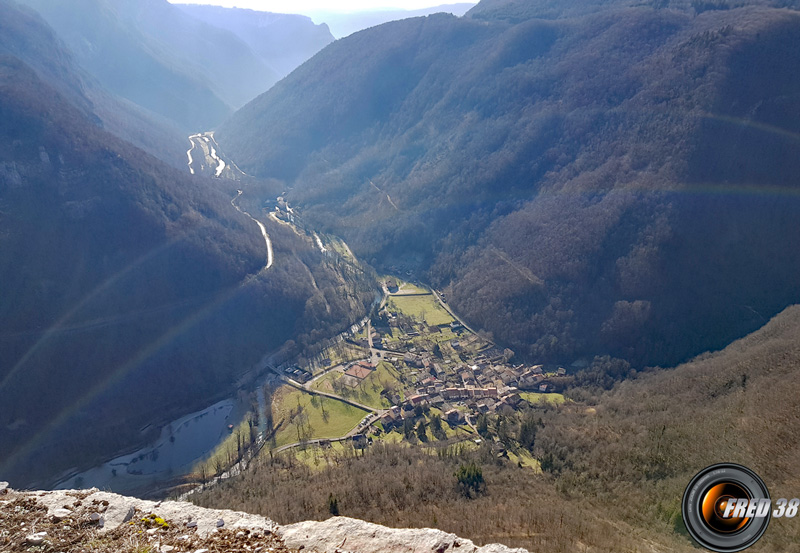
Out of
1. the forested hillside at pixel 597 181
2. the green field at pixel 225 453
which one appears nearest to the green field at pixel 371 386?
the green field at pixel 225 453

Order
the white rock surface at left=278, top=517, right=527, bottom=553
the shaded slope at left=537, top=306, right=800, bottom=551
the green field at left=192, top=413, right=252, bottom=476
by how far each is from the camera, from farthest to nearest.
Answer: the green field at left=192, top=413, right=252, bottom=476 < the shaded slope at left=537, top=306, right=800, bottom=551 < the white rock surface at left=278, top=517, right=527, bottom=553

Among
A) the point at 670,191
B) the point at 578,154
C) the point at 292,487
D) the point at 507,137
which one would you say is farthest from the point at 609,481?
the point at 507,137

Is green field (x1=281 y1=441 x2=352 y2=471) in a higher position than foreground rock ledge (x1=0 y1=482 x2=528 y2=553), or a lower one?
lower

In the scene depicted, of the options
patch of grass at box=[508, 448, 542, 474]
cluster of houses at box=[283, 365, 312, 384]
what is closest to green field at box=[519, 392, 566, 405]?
patch of grass at box=[508, 448, 542, 474]

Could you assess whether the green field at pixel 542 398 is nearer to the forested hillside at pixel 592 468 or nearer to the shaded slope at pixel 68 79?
the forested hillside at pixel 592 468

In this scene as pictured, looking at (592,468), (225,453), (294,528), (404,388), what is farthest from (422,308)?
(294,528)

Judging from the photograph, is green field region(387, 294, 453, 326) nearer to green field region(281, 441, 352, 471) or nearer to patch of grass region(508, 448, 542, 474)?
green field region(281, 441, 352, 471)

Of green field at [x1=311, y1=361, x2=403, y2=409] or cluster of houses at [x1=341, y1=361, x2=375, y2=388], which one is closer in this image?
green field at [x1=311, y1=361, x2=403, y2=409]

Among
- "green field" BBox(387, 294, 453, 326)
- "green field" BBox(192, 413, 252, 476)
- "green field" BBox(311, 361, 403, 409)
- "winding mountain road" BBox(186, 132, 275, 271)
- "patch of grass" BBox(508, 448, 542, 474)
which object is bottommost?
"patch of grass" BBox(508, 448, 542, 474)
